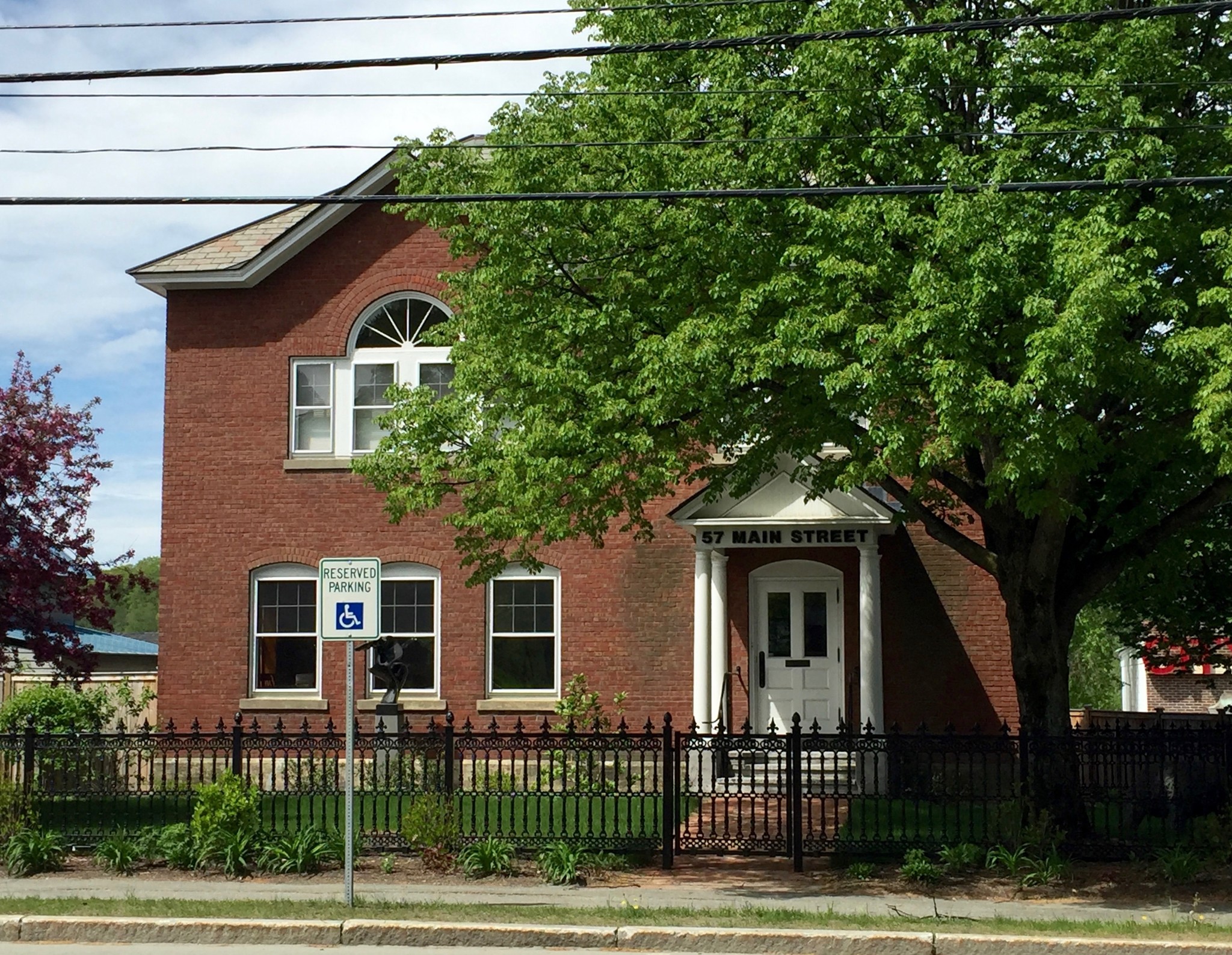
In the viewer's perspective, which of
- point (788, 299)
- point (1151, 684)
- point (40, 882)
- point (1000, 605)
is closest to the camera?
point (788, 299)

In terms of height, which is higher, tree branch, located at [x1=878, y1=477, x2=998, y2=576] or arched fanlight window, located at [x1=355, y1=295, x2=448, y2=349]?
arched fanlight window, located at [x1=355, y1=295, x2=448, y2=349]

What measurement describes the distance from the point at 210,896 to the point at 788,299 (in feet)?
22.7

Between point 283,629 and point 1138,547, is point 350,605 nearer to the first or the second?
point 1138,547

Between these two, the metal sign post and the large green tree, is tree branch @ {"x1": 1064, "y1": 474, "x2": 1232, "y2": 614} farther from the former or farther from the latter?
the metal sign post

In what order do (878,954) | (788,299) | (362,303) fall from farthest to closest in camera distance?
1. (362,303)
2. (788,299)
3. (878,954)

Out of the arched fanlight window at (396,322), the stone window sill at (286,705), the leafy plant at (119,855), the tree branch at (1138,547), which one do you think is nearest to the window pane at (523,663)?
the stone window sill at (286,705)

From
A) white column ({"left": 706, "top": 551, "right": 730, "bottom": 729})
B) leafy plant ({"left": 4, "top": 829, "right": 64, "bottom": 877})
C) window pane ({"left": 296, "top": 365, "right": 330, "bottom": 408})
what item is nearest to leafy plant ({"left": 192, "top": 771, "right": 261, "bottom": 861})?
leafy plant ({"left": 4, "top": 829, "right": 64, "bottom": 877})

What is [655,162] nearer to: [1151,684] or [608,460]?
[608,460]

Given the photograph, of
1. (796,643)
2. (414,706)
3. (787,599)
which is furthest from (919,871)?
(414,706)

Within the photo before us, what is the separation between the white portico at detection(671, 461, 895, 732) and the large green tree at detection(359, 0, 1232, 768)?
13.7 feet

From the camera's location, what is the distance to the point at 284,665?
827 inches

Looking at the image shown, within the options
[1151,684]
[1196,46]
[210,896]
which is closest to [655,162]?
[1196,46]

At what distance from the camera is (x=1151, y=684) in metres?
39.6

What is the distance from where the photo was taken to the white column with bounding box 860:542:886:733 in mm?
18625
